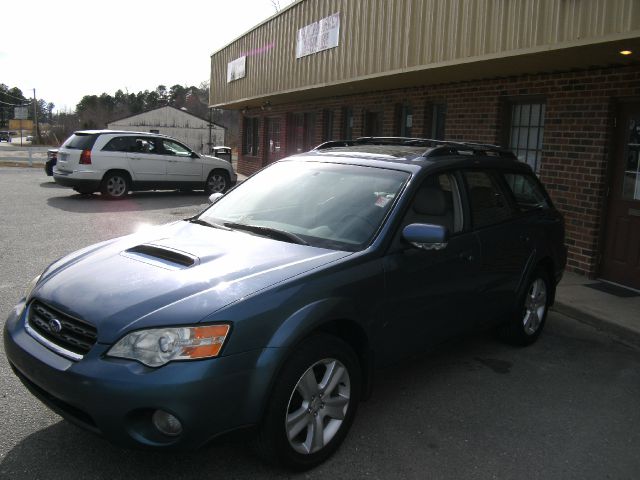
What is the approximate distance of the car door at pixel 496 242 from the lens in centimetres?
427

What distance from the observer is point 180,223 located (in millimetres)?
4117

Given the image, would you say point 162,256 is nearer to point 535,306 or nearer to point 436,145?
point 436,145

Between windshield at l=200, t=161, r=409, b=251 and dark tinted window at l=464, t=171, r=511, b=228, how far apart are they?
0.72m

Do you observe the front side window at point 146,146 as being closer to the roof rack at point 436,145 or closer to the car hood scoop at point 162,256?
the roof rack at point 436,145

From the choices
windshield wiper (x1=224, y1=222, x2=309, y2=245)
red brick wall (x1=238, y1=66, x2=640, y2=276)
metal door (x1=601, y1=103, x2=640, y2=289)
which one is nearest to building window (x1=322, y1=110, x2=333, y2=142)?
red brick wall (x1=238, y1=66, x2=640, y2=276)

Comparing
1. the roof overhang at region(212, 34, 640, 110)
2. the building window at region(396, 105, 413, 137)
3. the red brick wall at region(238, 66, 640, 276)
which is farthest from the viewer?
the building window at region(396, 105, 413, 137)

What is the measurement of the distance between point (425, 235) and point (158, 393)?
1691mm

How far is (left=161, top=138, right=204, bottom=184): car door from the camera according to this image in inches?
604

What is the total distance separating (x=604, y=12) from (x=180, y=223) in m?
4.42

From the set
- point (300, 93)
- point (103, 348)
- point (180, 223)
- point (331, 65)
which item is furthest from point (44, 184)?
point (103, 348)

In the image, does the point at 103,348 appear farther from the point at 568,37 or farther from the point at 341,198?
the point at 568,37

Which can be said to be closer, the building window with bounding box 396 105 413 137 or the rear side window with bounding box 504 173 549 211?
the rear side window with bounding box 504 173 549 211

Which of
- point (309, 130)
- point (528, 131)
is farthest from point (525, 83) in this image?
point (309, 130)

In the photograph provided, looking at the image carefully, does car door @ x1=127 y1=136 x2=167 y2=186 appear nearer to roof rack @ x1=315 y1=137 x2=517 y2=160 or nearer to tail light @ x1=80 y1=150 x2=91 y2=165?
tail light @ x1=80 y1=150 x2=91 y2=165
